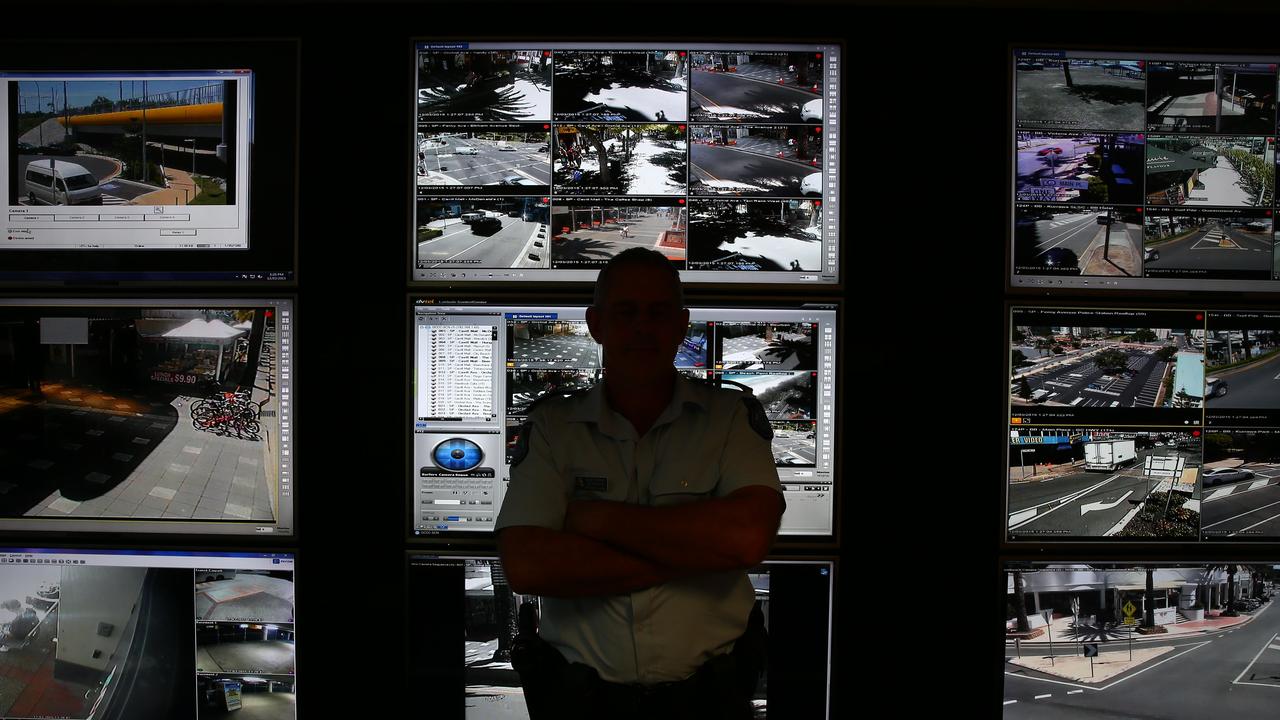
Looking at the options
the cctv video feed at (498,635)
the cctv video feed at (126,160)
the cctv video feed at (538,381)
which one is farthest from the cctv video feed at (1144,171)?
the cctv video feed at (126,160)

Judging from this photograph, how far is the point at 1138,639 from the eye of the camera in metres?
2.49

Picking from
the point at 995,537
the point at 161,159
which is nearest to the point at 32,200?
the point at 161,159

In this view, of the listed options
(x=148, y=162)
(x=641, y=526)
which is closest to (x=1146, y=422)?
(x=641, y=526)

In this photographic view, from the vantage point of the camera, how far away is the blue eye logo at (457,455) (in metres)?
2.47

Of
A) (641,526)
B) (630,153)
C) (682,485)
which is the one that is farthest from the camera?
(630,153)

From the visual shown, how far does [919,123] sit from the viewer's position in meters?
2.46

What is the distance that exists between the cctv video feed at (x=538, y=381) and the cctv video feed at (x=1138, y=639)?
0.77 meters

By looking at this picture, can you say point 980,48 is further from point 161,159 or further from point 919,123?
point 161,159

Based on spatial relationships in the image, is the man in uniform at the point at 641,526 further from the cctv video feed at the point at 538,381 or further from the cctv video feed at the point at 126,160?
the cctv video feed at the point at 126,160

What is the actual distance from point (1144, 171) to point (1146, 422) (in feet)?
2.62

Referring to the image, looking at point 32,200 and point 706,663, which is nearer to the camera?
point 706,663

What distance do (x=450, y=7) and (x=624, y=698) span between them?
6.86ft

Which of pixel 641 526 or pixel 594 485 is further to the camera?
pixel 594 485

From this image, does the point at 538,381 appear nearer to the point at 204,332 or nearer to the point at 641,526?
the point at 641,526
